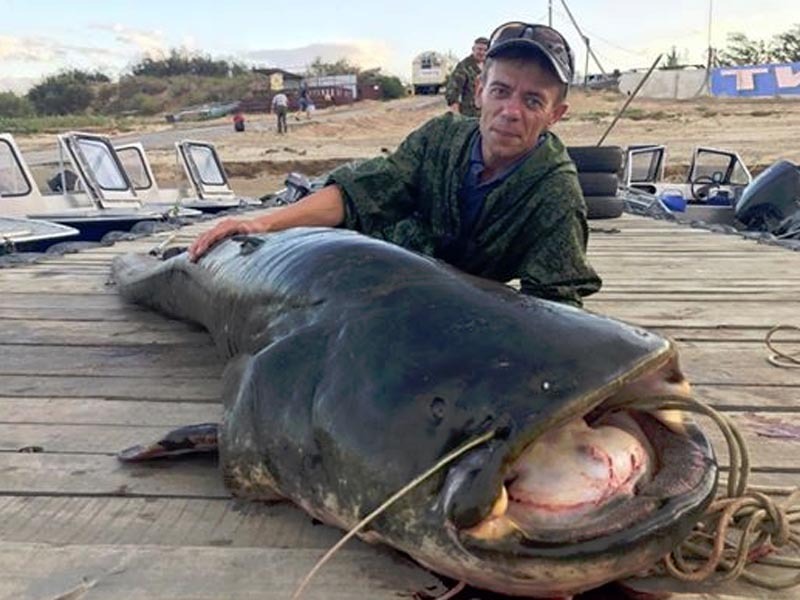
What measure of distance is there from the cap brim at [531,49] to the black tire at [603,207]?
610 cm

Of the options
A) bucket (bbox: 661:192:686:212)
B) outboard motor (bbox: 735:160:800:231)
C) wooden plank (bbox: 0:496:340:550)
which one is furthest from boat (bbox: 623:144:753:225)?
wooden plank (bbox: 0:496:340:550)

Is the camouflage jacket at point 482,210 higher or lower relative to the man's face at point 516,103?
lower

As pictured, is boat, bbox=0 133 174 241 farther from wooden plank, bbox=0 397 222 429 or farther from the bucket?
wooden plank, bbox=0 397 222 429

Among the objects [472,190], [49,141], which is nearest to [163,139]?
[49,141]

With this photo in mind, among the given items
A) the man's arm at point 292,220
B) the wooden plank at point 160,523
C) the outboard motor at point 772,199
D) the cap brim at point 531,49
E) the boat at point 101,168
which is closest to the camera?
the wooden plank at point 160,523

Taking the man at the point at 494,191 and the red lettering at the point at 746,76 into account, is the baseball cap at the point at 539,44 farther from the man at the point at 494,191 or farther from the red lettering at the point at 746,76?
the red lettering at the point at 746,76

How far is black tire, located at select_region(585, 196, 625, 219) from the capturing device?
875cm

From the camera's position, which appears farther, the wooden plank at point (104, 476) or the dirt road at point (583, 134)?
the dirt road at point (583, 134)

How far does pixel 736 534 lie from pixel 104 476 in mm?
Result: 1366

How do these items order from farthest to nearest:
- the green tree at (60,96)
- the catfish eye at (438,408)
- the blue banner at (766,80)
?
1. the green tree at (60,96)
2. the blue banner at (766,80)
3. the catfish eye at (438,408)

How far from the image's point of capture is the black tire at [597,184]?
8.77 metres

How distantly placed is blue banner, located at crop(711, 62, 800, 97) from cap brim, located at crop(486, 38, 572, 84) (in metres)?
46.1

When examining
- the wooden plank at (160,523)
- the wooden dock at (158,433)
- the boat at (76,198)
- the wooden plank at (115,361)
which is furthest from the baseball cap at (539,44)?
the boat at (76,198)

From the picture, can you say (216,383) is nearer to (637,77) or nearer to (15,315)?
(15,315)
